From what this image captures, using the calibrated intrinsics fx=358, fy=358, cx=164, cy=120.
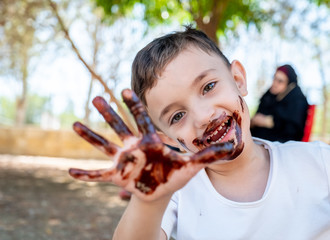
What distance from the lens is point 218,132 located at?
1381mm

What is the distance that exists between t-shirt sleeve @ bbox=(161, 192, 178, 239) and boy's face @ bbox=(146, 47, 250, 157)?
268mm

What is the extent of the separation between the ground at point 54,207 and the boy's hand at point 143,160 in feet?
9.20

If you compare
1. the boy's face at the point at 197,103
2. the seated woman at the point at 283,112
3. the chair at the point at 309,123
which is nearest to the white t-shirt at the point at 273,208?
the boy's face at the point at 197,103

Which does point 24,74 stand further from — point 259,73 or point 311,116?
point 311,116

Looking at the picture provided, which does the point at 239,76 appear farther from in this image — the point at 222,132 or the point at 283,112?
the point at 283,112

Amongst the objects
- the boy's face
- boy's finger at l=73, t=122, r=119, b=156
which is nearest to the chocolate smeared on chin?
the boy's face

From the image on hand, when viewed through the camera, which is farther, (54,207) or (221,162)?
(54,207)

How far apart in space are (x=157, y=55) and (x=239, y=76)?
0.41 meters

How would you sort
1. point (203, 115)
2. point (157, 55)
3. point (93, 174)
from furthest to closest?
point (157, 55) → point (203, 115) → point (93, 174)

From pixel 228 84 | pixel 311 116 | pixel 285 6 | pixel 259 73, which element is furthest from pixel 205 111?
pixel 259 73

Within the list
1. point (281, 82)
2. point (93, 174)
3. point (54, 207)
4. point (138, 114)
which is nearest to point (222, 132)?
point (138, 114)

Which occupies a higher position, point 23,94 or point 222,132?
point 222,132

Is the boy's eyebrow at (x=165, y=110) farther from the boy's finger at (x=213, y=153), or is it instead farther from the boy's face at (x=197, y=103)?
the boy's finger at (x=213, y=153)

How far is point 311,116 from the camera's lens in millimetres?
4438
